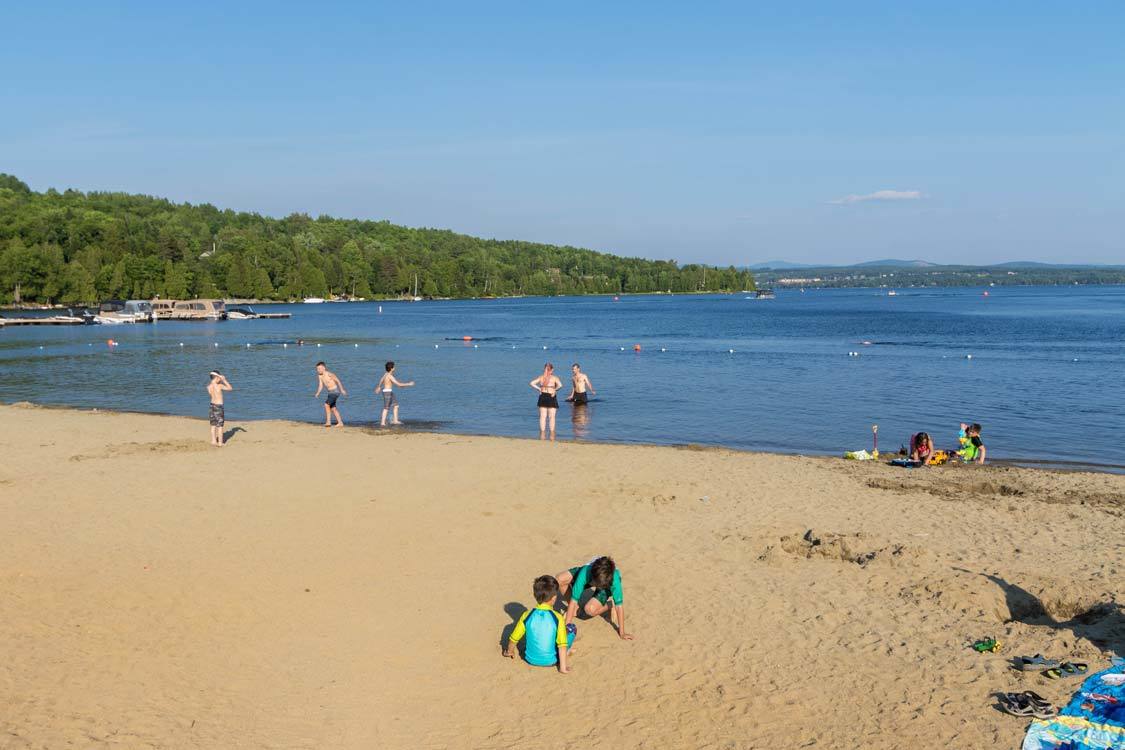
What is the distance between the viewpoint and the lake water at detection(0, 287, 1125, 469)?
2398 centimetres

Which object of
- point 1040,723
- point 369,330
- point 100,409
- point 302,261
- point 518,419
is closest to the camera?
point 1040,723

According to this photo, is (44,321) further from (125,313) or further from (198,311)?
(198,311)

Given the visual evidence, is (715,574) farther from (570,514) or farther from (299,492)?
(299,492)

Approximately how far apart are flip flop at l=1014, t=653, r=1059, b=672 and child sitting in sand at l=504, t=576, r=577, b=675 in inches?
156

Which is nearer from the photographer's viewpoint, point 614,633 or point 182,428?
point 614,633

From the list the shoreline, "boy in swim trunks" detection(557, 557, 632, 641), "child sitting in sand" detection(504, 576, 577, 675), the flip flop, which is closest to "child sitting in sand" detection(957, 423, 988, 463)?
the shoreline

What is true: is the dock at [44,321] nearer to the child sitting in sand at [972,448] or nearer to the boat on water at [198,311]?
the boat on water at [198,311]

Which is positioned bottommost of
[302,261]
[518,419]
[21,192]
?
[518,419]

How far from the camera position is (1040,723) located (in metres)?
6.84

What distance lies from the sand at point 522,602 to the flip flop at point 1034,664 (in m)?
0.20

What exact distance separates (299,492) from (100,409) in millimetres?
16462

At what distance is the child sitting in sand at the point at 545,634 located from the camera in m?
8.27

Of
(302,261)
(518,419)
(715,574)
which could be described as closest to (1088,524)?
(715,574)

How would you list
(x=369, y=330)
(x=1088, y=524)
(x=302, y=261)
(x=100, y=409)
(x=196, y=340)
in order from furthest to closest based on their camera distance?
(x=302, y=261) → (x=369, y=330) → (x=196, y=340) → (x=100, y=409) → (x=1088, y=524)
